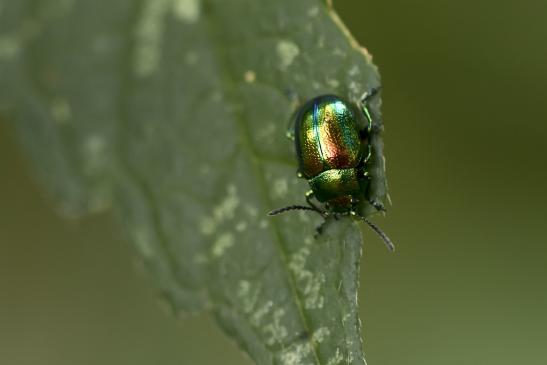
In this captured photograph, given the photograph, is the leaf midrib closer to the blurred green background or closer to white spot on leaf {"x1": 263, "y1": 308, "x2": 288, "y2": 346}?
white spot on leaf {"x1": 263, "y1": 308, "x2": 288, "y2": 346}

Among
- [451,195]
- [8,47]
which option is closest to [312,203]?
[8,47]

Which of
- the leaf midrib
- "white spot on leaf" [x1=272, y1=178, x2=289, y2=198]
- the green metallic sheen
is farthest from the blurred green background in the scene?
"white spot on leaf" [x1=272, y1=178, x2=289, y2=198]

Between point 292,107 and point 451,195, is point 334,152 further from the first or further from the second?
point 451,195

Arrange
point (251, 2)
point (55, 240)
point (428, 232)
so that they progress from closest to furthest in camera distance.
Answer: point (251, 2)
point (428, 232)
point (55, 240)

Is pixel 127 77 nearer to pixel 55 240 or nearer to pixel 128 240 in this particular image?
pixel 128 240

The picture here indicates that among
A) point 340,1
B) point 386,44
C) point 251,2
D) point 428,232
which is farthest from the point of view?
point 428,232

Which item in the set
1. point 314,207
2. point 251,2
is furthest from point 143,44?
point 314,207
